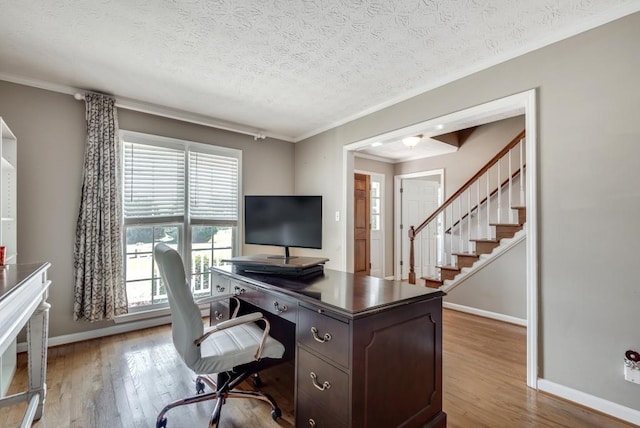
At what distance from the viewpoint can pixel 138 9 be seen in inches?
73.2

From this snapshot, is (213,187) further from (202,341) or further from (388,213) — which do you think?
(388,213)

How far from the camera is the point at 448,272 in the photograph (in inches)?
169

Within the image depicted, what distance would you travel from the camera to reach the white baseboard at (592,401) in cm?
180

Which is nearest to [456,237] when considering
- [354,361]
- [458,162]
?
[458,162]

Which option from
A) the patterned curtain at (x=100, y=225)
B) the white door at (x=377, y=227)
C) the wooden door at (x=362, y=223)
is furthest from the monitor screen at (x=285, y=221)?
the white door at (x=377, y=227)

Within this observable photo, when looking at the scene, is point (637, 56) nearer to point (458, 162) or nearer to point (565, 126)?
point (565, 126)

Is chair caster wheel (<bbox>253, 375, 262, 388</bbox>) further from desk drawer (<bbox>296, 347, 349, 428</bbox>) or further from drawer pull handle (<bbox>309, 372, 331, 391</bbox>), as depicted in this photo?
drawer pull handle (<bbox>309, 372, 331, 391</bbox>)

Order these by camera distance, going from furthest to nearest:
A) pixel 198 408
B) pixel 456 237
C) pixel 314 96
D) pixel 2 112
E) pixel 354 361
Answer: pixel 456 237
pixel 314 96
pixel 2 112
pixel 198 408
pixel 354 361

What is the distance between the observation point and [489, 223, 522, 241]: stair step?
380cm

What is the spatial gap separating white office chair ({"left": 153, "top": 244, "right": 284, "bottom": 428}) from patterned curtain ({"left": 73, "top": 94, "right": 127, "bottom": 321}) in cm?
179

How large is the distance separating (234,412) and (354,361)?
1144 millimetres

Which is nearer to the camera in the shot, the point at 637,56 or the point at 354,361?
the point at 354,361

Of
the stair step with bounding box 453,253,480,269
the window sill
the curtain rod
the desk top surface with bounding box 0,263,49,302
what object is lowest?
the window sill

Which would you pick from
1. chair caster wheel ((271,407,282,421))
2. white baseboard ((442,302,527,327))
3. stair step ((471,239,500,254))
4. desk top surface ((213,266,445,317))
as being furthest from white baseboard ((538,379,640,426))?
stair step ((471,239,500,254))
